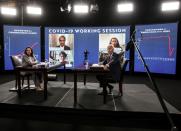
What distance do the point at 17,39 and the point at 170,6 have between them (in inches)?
245

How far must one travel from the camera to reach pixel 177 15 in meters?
7.34

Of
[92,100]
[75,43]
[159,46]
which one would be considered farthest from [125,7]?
[92,100]

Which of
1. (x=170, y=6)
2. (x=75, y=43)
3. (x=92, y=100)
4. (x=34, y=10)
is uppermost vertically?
(x=34, y=10)

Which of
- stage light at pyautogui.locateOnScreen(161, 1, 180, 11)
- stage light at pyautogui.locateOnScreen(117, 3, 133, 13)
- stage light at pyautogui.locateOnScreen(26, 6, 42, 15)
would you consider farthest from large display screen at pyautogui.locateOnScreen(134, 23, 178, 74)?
stage light at pyautogui.locateOnScreen(26, 6, 42, 15)

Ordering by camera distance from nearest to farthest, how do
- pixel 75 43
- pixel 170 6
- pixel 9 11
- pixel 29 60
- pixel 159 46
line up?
pixel 29 60, pixel 170 6, pixel 159 46, pixel 9 11, pixel 75 43

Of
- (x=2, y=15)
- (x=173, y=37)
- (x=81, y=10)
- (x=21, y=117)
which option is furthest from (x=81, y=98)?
(x=2, y=15)

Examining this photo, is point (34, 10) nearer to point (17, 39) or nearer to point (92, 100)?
point (17, 39)

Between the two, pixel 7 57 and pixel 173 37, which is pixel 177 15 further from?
pixel 7 57

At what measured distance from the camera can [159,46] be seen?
7508 mm

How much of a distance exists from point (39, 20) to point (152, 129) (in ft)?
23.8

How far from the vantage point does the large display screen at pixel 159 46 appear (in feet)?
23.8

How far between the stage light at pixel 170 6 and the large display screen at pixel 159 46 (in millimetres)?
635

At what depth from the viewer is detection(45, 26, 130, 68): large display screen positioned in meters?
8.45

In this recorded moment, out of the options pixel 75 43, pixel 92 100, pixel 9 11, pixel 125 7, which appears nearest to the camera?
pixel 92 100
